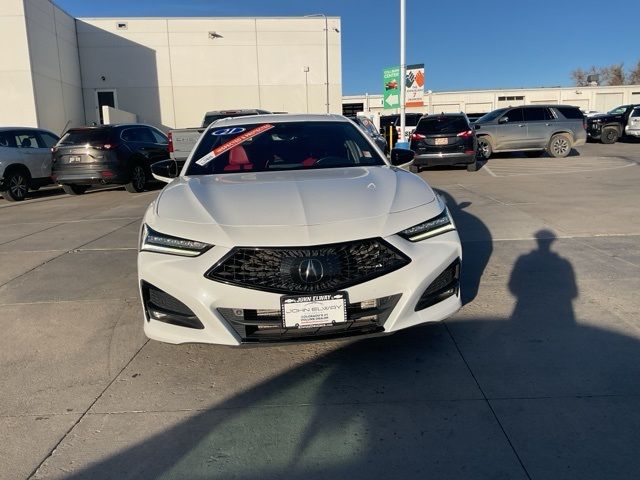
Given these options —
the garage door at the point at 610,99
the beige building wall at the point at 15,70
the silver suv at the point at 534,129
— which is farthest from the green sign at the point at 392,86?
A: the garage door at the point at 610,99

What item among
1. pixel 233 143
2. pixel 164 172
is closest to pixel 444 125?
pixel 233 143

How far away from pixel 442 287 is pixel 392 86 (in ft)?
55.4

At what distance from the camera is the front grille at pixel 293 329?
3072 millimetres

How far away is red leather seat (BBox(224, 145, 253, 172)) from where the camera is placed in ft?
15.4

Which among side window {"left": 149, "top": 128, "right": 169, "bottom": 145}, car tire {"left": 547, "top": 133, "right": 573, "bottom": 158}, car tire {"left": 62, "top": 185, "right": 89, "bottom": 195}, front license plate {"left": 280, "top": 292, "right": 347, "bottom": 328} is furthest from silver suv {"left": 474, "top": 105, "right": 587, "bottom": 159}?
front license plate {"left": 280, "top": 292, "right": 347, "bottom": 328}

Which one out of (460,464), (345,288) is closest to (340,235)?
(345,288)

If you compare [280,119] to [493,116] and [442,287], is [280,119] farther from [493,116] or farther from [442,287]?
[493,116]

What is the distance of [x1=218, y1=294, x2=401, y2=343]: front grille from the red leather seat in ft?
6.19

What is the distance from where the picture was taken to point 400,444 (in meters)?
2.68

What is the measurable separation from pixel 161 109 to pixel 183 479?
28.2 meters

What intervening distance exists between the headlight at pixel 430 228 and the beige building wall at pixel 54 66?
22528 mm

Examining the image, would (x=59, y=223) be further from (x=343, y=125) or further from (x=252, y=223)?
(x=252, y=223)

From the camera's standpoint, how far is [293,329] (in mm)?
3057

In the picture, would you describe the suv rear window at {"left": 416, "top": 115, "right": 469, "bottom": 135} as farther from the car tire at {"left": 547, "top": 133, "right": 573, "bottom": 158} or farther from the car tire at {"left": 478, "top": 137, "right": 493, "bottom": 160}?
the car tire at {"left": 547, "top": 133, "right": 573, "bottom": 158}
